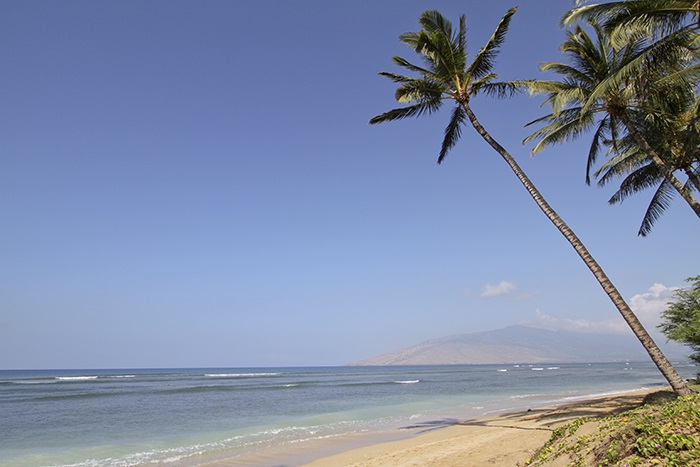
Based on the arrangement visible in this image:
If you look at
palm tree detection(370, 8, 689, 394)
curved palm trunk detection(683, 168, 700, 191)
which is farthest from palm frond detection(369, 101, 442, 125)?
curved palm trunk detection(683, 168, 700, 191)

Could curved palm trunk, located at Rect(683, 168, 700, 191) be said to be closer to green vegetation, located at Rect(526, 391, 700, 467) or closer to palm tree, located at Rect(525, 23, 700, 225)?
palm tree, located at Rect(525, 23, 700, 225)

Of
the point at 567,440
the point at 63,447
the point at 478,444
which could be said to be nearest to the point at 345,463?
the point at 478,444

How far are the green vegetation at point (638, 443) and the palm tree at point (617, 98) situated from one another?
7816mm

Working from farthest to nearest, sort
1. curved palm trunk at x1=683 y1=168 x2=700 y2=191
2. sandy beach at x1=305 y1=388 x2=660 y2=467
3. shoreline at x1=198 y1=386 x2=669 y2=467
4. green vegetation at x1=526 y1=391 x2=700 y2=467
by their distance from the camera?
curved palm trunk at x1=683 y1=168 x2=700 y2=191
shoreline at x1=198 y1=386 x2=669 y2=467
sandy beach at x1=305 y1=388 x2=660 y2=467
green vegetation at x1=526 y1=391 x2=700 y2=467

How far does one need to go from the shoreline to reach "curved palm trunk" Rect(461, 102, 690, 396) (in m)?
2.91

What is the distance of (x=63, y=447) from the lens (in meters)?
13.3

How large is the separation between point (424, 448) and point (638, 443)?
742cm

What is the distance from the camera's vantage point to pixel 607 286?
9.38 meters

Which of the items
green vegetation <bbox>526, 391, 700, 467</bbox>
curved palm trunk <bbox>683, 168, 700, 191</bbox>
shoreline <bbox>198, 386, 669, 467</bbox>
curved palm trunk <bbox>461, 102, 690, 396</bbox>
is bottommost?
shoreline <bbox>198, 386, 669, 467</bbox>

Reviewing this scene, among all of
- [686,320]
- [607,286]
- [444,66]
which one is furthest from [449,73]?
[686,320]

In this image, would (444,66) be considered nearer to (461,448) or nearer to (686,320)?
(461,448)

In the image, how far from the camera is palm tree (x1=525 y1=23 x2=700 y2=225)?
10336 mm

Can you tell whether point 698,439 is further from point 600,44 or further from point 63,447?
point 63,447

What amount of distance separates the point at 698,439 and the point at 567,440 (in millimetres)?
1831
